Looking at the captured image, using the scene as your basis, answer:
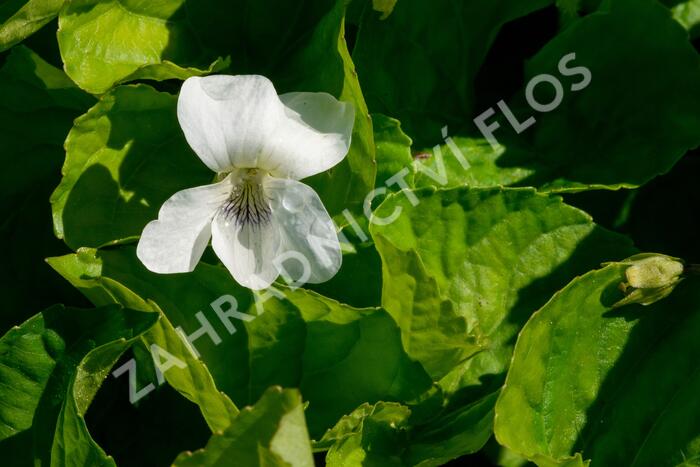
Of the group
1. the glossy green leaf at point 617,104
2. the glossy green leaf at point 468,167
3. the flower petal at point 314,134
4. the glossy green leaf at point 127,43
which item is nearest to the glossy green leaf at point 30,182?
the glossy green leaf at point 127,43

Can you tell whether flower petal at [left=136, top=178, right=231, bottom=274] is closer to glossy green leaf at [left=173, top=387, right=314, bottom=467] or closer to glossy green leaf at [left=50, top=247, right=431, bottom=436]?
glossy green leaf at [left=50, top=247, right=431, bottom=436]

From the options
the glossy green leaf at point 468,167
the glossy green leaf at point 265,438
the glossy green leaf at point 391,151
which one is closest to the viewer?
the glossy green leaf at point 265,438

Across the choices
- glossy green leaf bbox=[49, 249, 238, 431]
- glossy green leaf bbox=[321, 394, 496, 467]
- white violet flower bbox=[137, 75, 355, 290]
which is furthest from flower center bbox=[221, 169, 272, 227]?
glossy green leaf bbox=[321, 394, 496, 467]

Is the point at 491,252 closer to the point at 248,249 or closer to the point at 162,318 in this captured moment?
the point at 248,249

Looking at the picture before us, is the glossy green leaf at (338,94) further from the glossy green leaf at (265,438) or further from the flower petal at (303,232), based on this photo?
the glossy green leaf at (265,438)

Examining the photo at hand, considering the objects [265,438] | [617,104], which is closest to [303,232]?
[265,438]
